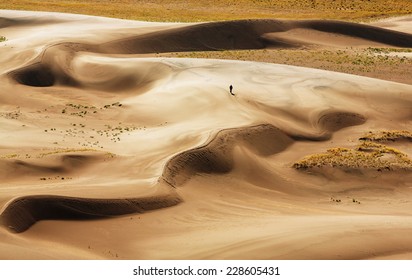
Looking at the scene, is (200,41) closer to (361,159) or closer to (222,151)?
(361,159)

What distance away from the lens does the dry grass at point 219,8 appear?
67.4 m

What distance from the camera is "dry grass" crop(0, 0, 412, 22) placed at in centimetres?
6738

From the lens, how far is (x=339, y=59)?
42.8 meters

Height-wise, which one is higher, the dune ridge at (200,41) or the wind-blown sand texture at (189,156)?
the dune ridge at (200,41)

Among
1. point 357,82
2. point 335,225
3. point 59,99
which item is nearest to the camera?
point 335,225

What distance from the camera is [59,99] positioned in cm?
3231

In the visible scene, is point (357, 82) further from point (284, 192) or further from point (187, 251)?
point (187, 251)

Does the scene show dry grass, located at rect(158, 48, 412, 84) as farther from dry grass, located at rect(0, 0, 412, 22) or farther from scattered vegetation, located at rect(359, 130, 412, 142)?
dry grass, located at rect(0, 0, 412, 22)

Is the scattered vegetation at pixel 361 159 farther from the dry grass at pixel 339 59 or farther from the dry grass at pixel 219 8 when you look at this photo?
the dry grass at pixel 219 8

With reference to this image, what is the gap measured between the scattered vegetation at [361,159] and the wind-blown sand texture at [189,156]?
7 cm

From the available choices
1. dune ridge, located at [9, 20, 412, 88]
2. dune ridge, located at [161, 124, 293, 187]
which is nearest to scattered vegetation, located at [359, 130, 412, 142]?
dune ridge, located at [161, 124, 293, 187]

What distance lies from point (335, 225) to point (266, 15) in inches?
2241

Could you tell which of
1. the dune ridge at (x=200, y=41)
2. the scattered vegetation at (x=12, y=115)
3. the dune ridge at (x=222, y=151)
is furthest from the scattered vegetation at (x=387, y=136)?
the dune ridge at (x=200, y=41)
